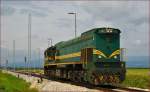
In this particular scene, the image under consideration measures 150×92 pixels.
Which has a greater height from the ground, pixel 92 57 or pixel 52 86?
pixel 92 57

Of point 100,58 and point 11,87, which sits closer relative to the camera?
point 11,87

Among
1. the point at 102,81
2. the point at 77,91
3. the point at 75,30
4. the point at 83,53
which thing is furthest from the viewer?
the point at 75,30

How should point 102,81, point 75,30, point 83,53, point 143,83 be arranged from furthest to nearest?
point 75,30
point 143,83
point 83,53
point 102,81

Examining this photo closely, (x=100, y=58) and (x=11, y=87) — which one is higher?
(x=100, y=58)

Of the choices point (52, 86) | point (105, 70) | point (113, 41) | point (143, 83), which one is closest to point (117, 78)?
point (105, 70)

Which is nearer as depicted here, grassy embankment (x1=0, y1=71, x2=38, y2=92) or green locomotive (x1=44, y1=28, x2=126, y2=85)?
grassy embankment (x1=0, y1=71, x2=38, y2=92)

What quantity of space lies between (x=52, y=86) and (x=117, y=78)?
567 centimetres

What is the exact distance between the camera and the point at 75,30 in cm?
5312

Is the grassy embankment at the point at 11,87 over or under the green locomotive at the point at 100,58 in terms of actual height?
under

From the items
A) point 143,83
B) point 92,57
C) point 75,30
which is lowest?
point 143,83

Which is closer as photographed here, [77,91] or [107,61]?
[77,91]

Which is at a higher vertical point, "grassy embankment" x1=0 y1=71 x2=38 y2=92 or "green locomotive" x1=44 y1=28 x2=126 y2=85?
"green locomotive" x1=44 y1=28 x2=126 y2=85

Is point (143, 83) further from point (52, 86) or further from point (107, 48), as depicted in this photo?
point (52, 86)

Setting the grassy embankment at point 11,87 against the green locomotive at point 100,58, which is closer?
the grassy embankment at point 11,87
